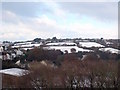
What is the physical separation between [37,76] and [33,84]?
0.33m

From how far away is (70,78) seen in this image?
9.46 metres

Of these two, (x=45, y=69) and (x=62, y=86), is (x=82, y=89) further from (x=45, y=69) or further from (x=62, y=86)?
(x=45, y=69)

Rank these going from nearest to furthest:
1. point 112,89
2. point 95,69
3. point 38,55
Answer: point 112,89 < point 95,69 < point 38,55

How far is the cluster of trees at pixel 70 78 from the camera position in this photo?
349 inches

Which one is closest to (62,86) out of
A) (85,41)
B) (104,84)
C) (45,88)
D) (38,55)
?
(45,88)

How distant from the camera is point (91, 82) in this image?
9.12 meters

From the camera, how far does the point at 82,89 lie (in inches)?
356

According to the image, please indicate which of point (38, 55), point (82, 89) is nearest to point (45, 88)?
point (82, 89)

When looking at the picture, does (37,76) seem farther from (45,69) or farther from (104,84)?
(104,84)

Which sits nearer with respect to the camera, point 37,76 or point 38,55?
point 37,76

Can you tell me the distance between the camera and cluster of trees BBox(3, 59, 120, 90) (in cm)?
886

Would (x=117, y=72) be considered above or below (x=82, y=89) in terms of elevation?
above

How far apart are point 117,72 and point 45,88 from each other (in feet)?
7.80

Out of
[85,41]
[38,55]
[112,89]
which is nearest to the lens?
[112,89]
